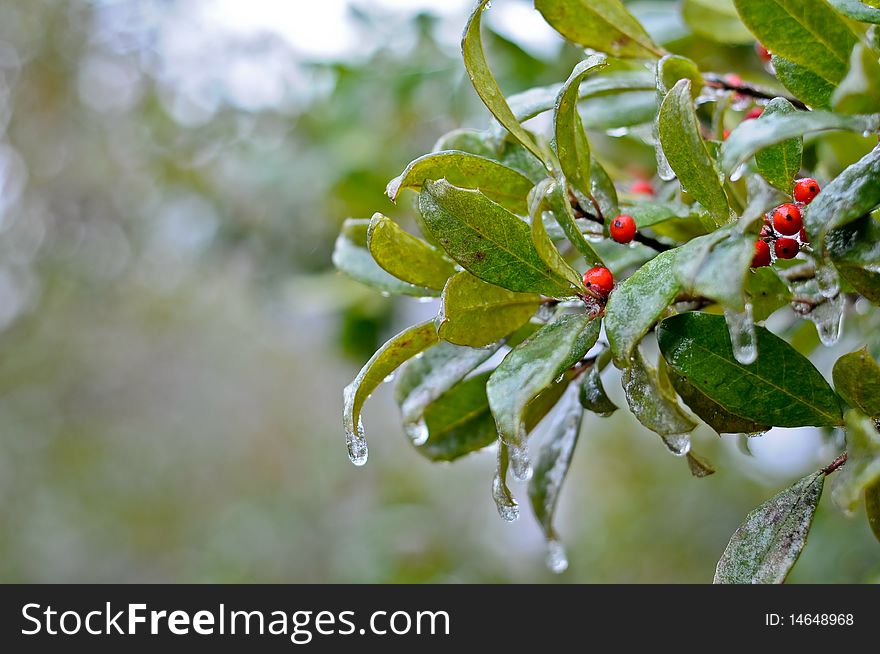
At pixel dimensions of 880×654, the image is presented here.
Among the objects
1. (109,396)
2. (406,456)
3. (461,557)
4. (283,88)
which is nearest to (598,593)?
(283,88)

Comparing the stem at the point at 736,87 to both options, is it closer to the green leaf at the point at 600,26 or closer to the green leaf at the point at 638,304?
the green leaf at the point at 600,26

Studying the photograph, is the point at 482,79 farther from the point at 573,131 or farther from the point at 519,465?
the point at 519,465

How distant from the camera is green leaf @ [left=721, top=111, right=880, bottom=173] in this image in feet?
1.36

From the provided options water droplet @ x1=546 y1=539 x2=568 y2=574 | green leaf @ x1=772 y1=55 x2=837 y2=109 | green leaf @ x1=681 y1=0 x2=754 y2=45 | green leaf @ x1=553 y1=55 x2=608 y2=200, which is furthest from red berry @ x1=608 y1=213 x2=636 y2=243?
green leaf @ x1=681 y1=0 x2=754 y2=45

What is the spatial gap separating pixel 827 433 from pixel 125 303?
175 inches

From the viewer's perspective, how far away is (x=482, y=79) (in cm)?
60

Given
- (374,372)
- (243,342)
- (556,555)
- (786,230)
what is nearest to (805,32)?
(786,230)

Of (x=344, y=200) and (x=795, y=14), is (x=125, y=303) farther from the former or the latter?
(x=795, y=14)

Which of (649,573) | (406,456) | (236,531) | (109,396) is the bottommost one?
(649,573)

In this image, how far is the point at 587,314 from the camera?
0.56 m

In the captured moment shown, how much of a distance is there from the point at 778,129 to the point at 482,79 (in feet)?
0.79

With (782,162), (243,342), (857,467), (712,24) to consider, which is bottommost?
(857,467)

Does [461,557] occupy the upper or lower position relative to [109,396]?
lower

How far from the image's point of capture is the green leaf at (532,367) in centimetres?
50
